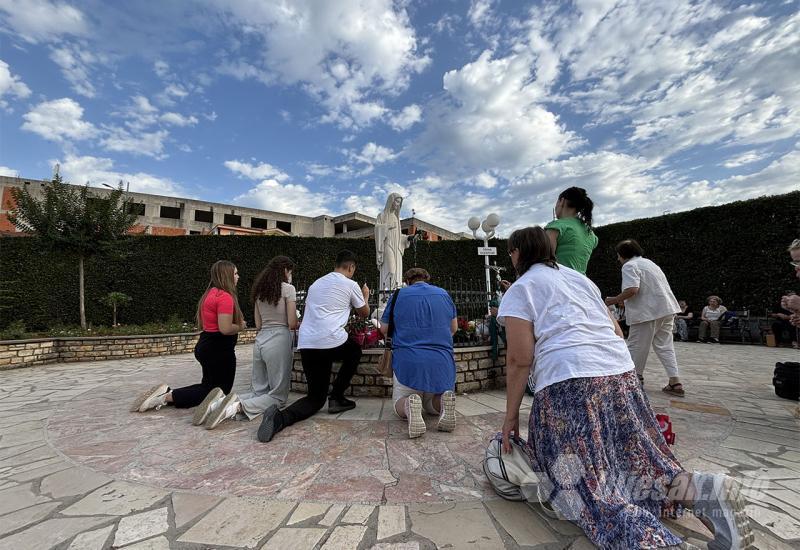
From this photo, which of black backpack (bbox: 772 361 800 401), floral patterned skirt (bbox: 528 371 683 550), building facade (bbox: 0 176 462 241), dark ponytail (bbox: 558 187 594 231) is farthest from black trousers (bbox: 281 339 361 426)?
building facade (bbox: 0 176 462 241)

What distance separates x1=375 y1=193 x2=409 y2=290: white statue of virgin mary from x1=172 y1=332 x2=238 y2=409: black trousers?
3.55 m

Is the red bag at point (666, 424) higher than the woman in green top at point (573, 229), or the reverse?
the woman in green top at point (573, 229)

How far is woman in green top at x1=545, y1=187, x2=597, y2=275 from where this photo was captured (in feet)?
9.47

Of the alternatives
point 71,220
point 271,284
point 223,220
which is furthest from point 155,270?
point 223,220

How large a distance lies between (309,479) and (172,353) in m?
8.75

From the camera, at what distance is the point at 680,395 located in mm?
3998

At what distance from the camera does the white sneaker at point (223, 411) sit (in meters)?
3.06

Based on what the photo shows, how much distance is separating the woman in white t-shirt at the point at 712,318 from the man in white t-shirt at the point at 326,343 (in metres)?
10.8

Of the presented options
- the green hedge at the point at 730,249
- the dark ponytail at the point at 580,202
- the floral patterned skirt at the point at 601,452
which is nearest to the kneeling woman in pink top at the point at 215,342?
the floral patterned skirt at the point at 601,452

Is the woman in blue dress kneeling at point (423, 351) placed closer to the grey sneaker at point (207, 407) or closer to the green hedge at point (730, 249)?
the grey sneaker at point (207, 407)

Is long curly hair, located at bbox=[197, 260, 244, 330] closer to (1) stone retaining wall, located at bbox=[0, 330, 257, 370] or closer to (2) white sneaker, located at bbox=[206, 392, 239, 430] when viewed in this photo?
(2) white sneaker, located at bbox=[206, 392, 239, 430]

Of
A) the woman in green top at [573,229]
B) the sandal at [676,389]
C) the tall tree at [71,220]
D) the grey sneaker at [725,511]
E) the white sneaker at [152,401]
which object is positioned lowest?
the sandal at [676,389]

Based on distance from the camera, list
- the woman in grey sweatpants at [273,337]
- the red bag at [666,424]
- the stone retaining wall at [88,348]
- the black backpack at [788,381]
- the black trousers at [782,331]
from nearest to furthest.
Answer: the red bag at [666,424]
the woman in grey sweatpants at [273,337]
the black backpack at [788,381]
the stone retaining wall at [88,348]
the black trousers at [782,331]

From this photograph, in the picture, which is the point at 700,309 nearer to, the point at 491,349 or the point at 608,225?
the point at 608,225
